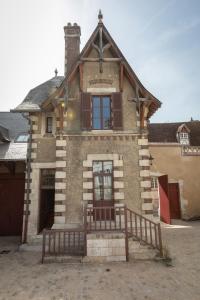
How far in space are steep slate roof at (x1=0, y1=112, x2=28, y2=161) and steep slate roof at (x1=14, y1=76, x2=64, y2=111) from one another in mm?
2068

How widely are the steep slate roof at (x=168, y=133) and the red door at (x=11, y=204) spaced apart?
1118 cm

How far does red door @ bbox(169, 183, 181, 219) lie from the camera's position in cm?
1645

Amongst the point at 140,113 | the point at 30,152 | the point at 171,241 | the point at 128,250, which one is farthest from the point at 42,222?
the point at 140,113

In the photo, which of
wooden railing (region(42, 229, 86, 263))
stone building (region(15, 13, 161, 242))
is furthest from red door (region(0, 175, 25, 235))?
wooden railing (region(42, 229, 86, 263))

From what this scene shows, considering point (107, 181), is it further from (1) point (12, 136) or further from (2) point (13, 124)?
(2) point (13, 124)

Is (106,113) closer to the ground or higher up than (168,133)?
closer to the ground

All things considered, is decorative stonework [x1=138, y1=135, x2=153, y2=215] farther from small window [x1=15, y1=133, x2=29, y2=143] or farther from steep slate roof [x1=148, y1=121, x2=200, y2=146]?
steep slate roof [x1=148, y1=121, x2=200, y2=146]

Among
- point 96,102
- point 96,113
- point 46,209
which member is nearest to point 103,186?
point 96,113

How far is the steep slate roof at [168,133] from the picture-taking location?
18891 mm

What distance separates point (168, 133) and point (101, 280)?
16.1 metres

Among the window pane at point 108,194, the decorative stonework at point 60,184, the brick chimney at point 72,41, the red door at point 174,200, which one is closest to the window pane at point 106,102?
the decorative stonework at point 60,184

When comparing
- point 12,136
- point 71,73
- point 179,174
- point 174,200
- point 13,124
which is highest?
point 71,73

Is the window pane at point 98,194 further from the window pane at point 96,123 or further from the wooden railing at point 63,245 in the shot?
the window pane at point 96,123

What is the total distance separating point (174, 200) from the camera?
54.4 ft
